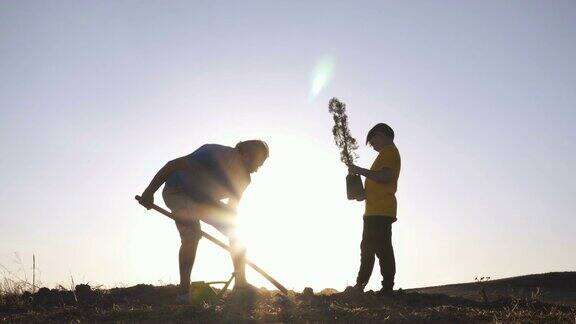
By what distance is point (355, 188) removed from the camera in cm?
742

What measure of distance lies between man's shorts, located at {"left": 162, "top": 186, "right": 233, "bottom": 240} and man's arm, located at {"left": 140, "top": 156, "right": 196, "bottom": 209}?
8.9 inches

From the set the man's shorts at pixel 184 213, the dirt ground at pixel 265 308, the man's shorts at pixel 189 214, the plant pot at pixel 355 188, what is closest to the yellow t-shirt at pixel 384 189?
the plant pot at pixel 355 188

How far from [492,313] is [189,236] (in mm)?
3163

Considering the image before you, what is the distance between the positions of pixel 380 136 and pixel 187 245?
2620mm

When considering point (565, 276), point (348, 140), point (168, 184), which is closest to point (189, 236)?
point (168, 184)

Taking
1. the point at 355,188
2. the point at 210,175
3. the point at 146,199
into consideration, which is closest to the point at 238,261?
the point at 210,175

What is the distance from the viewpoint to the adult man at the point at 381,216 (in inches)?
280

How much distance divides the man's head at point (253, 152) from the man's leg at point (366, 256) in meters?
1.51

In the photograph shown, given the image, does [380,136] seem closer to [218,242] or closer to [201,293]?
[218,242]

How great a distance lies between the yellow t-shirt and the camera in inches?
283

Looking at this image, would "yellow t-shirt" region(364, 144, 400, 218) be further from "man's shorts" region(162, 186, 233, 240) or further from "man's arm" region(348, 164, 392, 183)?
"man's shorts" region(162, 186, 233, 240)

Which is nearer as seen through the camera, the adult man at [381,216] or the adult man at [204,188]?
the adult man at [204,188]

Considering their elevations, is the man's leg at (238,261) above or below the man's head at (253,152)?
below

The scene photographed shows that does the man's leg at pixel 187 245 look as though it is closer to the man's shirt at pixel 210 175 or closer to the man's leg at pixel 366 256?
the man's shirt at pixel 210 175
